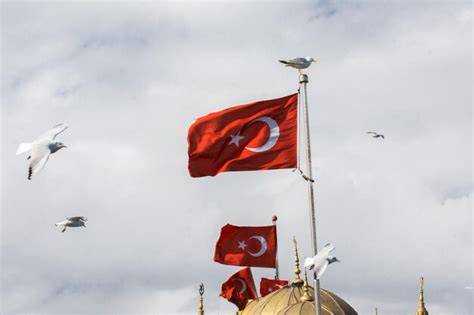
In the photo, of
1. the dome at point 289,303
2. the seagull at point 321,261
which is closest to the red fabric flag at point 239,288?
the dome at point 289,303

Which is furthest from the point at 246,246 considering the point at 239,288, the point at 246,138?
the point at 246,138

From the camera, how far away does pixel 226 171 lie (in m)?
31.9

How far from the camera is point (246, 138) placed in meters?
32.4

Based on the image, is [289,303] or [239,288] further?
[289,303]

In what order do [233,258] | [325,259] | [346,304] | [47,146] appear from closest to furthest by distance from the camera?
[325,259] < [47,146] < [233,258] < [346,304]

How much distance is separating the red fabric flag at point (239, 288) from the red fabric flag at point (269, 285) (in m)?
5.74

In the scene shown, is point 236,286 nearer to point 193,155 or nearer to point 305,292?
point 305,292

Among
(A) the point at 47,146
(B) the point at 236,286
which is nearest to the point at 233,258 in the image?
(B) the point at 236,286

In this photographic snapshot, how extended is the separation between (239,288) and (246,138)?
27854 mm

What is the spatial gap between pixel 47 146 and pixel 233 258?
1970 centimetres

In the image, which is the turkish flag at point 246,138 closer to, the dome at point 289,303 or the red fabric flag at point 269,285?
the dome at point 289,303

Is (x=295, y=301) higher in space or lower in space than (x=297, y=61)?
lower

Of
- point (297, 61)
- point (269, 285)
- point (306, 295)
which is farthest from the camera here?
point (269, 285)

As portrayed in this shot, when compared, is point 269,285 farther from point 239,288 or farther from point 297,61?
point 297,61
